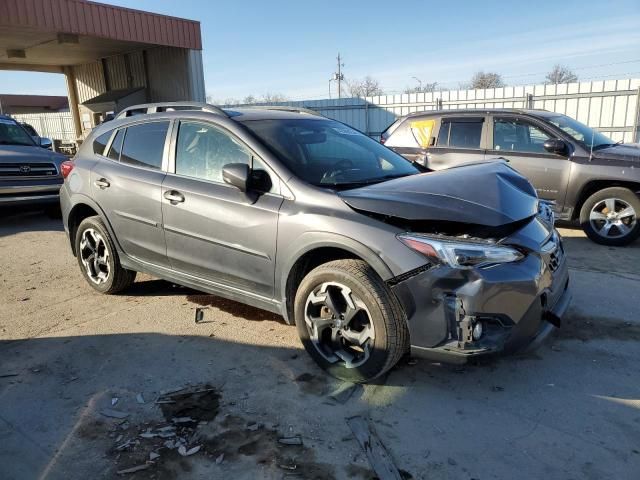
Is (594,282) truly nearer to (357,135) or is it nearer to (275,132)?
(357,135)

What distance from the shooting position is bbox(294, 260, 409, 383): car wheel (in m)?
2.83

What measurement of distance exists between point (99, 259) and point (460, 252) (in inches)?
145

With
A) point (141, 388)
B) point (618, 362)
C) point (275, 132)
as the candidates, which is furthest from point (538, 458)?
point (275, 132)

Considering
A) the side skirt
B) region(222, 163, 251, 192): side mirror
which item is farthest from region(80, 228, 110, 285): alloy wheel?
region(222, 163, 251, 192): side mirror

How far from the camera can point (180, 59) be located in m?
16.5

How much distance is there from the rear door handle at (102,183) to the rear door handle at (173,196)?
2.94ft

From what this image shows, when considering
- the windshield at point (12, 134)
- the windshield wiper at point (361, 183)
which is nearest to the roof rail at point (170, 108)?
the windshield wiper at point (361, 183)

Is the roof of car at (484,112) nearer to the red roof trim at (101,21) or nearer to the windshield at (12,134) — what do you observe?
the windshield at (12,134)

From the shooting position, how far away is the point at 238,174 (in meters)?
3.26

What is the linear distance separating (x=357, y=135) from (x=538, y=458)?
115 inches

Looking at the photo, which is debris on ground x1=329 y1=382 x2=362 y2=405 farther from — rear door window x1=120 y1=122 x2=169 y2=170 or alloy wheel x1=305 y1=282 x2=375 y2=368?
rear door window x1=120 y1=122 x2=169 y2=170

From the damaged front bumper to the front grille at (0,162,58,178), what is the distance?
8.05 metres

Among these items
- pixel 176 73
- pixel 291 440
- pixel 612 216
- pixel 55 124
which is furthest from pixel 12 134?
pixel 55 124

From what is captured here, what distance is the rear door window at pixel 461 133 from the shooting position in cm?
716
